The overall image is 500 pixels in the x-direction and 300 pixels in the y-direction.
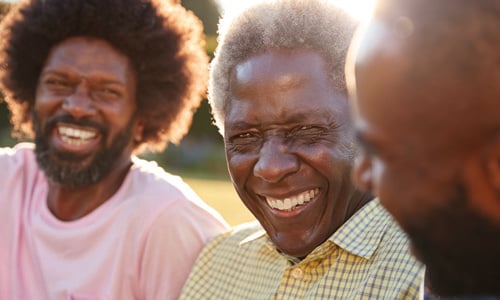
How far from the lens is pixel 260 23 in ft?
8.96

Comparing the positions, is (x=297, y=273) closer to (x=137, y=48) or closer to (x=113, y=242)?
(x=113, y=242)

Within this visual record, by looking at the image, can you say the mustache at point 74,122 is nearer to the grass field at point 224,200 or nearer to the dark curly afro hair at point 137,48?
the dark curly afro hair at point 137,48

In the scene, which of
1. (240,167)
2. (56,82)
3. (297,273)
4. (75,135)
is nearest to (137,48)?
(56,82)

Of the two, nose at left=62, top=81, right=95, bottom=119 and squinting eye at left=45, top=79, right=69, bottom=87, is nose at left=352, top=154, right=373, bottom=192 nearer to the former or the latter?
nose at left=62, top=81, right=95, bottom=119

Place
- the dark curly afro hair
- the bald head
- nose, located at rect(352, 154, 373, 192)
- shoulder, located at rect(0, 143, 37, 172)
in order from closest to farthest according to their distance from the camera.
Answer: the bald head, nose, located at rect(352, 154, 373, 192), the dark curly afro hair, shoulder, located at rect(0, 143, 37, 172)

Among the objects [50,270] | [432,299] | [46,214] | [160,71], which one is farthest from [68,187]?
[432,299]

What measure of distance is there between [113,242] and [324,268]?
1227 millimetres

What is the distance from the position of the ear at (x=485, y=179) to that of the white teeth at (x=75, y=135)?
109 inches

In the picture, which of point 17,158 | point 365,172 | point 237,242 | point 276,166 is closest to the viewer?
point 365,172

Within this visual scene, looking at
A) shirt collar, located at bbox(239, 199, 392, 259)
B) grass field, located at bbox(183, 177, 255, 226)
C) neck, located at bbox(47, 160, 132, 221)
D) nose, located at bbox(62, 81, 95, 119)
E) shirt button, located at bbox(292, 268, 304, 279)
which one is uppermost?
nose, located at bbox(62, 81, 95, 119)

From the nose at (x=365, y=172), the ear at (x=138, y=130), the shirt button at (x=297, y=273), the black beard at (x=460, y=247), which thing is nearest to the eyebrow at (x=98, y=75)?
the ear at (x=138, y=130)

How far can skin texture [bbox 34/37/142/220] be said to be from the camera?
12.0 feet

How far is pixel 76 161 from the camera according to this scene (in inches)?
148

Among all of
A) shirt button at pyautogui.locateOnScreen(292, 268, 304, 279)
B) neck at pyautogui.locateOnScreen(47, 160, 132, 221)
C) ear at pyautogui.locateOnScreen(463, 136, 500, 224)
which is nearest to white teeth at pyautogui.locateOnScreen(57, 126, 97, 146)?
neck at pyautogui.locateOnScreen(47, 160, 132, 221)
